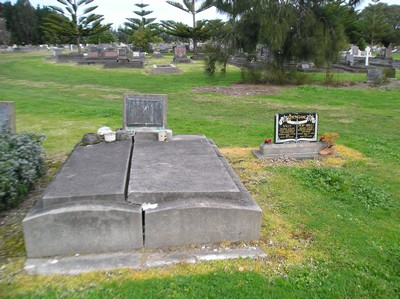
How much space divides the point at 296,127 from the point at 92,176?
13.7 feet

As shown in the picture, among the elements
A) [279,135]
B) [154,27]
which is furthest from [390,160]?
[154,27]

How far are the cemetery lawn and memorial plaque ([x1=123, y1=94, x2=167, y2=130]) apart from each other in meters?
1.50

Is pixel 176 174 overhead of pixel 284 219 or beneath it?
overhead

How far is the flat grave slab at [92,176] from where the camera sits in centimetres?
388

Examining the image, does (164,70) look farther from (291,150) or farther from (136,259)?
(136,259)

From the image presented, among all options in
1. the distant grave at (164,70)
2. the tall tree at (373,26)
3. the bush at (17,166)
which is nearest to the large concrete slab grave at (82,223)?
the bush at (17,166)

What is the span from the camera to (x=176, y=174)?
15.0 ft

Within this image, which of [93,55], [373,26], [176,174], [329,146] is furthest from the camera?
[373,26]

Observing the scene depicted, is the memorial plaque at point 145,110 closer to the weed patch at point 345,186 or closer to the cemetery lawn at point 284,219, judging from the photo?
the cemetery lawn at point 284,219

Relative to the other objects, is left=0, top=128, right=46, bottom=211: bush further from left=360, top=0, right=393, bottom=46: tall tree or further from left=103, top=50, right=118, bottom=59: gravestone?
left=360, top=0, right=393, bottom=46: tall tree

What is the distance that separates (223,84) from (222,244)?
15.4 m

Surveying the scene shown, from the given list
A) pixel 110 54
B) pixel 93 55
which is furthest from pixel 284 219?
pixel 93 55

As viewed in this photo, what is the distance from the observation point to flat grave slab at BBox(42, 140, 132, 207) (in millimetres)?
3881

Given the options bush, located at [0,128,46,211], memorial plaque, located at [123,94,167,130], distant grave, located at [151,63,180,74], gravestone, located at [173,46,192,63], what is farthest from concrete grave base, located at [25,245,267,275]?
gravestone, located at [173,46,192,63]
